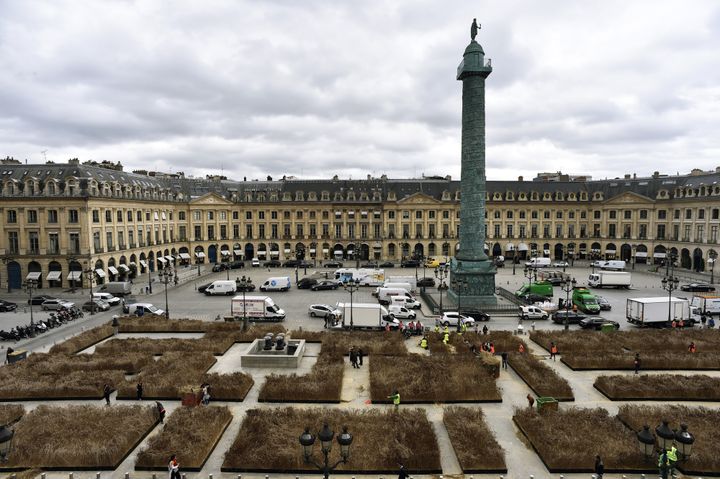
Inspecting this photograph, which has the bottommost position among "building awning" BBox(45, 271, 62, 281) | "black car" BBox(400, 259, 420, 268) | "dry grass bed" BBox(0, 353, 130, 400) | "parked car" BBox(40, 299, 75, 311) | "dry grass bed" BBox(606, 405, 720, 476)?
"dry grass bed" BBox(606, 405, 720, 476)

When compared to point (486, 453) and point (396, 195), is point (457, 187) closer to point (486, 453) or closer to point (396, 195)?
point (396, 195)

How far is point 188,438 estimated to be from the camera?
19359 mm

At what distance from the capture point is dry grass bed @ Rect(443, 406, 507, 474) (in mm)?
17500

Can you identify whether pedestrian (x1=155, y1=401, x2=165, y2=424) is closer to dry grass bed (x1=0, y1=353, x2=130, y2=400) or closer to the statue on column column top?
dry grass bed (x1=0, y1=353, x2=130, y2=400)

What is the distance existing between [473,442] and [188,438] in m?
11.9

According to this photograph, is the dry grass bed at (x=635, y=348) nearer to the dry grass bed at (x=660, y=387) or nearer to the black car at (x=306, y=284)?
the dry grass bed at (x=660, y=387)

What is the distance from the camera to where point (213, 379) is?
25.9 meters

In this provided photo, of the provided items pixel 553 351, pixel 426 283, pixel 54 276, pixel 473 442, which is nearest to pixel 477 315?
pixel 553 351

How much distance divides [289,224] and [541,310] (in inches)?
2180

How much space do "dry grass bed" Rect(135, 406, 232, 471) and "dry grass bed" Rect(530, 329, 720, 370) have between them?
71.6 feet

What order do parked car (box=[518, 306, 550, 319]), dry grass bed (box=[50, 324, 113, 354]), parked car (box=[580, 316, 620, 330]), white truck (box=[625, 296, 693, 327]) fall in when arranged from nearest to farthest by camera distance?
dry grass bed (box=[50, 324, 113, 354]) < white truck (box=[625, 296, 693, 327]) < parked car (box=[580, 316, 620, 330]) < parked car (box=[518, 306, 550, 319])

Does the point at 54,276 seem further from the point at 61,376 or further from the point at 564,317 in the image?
the point at 564,317

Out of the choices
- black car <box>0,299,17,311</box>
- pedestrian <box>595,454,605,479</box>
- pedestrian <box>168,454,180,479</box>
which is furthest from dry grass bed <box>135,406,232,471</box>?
black car <box>0,299,17,311</box>

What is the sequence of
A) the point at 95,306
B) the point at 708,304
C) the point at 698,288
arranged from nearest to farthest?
the point at 708,304
the point at 95,306
the point at 698,288
